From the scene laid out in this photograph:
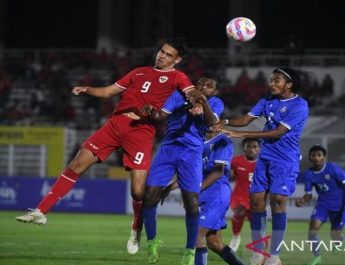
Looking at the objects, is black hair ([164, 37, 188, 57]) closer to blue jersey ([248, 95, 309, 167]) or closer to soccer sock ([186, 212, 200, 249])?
blue jersey ([248, 95, 309, 167])

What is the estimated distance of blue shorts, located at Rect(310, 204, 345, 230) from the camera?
14.8 metres

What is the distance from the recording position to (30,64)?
36.4 meters

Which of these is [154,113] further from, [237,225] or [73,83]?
[73,83]

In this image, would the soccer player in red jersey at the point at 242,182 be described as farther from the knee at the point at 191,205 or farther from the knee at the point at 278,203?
the knee at the point at 191,205

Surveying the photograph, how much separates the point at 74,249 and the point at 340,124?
13660mm

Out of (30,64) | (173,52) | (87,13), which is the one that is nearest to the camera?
(173,52)

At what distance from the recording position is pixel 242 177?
1664 centimetres

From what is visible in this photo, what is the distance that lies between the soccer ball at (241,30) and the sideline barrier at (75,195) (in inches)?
589

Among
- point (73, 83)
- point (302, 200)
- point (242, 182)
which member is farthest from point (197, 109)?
point (73, 83)

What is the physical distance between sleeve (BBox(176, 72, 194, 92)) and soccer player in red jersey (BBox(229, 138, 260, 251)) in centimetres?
495

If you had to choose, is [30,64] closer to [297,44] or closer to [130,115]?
[297,44]

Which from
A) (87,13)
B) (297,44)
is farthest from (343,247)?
(87,13)

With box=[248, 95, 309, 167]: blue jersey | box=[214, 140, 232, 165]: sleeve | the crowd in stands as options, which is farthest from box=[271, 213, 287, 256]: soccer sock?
the crowd in stands

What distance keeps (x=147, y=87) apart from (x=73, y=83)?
23.7 metres
